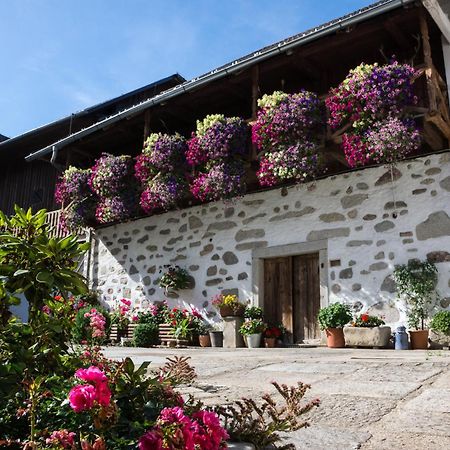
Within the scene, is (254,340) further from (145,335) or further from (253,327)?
(145,335)

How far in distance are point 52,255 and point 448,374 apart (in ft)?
8.20

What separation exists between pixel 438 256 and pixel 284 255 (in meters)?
2.24

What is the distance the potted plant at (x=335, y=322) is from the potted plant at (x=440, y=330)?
1.04 metres

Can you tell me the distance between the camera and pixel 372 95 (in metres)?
6.11

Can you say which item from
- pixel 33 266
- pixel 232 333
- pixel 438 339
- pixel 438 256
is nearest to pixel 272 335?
pixel 232 333

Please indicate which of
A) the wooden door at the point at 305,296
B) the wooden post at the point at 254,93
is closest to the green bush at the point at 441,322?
the wooden door at the point at 305,296

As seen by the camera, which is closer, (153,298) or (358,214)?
(358,214)

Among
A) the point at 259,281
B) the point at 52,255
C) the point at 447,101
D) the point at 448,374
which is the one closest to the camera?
the point at 52,255

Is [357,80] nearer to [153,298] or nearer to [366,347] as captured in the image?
[366,347]

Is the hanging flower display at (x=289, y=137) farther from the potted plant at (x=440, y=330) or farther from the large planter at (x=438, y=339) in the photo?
the large planter at (x=438, y=339)

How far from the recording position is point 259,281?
25.7 ft

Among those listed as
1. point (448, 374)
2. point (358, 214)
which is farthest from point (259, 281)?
point (448, 374)

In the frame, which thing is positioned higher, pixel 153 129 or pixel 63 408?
pixel 153 129

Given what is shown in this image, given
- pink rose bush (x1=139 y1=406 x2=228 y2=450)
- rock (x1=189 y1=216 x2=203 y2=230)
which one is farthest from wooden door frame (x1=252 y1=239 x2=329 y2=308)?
pink rose bush (x1=139 y1=406 x2=228 y2=450)
